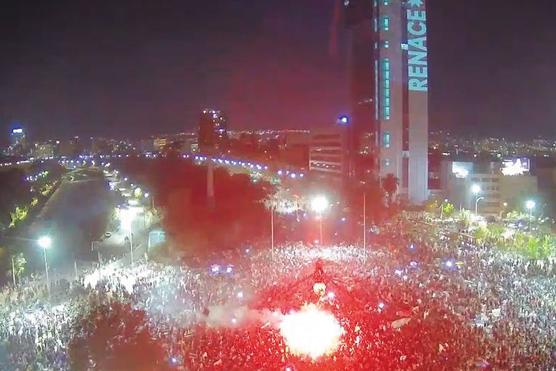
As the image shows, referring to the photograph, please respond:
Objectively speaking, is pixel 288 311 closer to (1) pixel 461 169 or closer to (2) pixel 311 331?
(2) pixel 311 331

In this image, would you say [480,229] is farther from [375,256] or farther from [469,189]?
[469,189]

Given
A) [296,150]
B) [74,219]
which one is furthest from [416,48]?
[296,150]

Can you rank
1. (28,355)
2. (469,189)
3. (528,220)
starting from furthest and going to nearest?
(469,189) < (528,220) < (28,355)

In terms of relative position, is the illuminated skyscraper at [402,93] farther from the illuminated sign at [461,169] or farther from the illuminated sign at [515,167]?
the illuminated sign at [515,167]

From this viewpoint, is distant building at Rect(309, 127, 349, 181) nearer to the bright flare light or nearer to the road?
the road

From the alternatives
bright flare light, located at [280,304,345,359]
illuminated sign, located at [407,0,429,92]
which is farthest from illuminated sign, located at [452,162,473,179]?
bright flare light, located at [280,304,345,359]

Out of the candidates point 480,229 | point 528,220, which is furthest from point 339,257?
point 528,220
